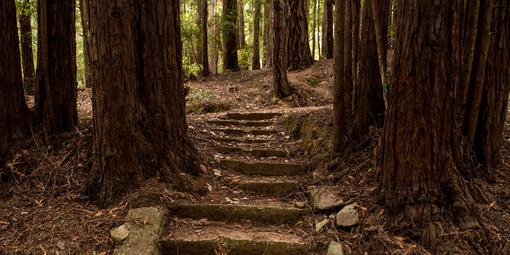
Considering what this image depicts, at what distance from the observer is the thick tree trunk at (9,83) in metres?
5.32

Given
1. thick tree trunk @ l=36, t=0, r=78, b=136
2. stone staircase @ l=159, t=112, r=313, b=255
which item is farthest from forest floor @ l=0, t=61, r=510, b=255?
thick tree trunk @ l=36, t=0, r=78, b=136

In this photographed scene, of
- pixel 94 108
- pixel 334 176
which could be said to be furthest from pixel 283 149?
pixel 94 108

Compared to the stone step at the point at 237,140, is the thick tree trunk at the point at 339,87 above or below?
above

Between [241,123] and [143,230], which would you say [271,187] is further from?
[241,123]

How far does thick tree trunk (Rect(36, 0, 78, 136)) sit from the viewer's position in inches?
216

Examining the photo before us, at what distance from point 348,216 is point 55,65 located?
4.26 meters

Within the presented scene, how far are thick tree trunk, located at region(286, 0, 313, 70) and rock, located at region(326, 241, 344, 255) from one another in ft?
29.9

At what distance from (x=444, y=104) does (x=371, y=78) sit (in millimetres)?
1505

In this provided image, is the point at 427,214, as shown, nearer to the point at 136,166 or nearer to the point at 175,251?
the point at 175,251

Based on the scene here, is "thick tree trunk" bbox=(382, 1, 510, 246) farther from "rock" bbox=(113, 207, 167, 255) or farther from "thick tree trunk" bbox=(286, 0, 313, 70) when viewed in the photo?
"thick tree trunk" bbox=(286, 0, 313, 70)

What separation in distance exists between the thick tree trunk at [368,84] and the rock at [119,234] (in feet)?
10.4

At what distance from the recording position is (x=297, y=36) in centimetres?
1249

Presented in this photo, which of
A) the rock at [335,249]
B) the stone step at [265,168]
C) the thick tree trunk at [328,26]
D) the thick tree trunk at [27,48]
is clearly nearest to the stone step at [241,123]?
the stone step at [265,168]

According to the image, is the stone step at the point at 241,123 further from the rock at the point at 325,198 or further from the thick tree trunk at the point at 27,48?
the thick tree trunk at the point at 27,48
